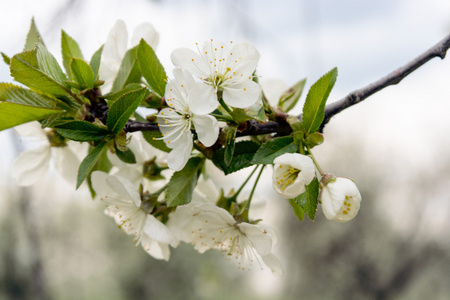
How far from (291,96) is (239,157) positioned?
7.4 inches

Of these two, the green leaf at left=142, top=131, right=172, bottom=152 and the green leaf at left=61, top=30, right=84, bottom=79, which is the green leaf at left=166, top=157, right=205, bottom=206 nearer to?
the green leaf at left=142, top=131, right=172, bottom=152

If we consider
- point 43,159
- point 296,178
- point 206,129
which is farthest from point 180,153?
point 43,159

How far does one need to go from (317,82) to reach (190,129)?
0.18 meters

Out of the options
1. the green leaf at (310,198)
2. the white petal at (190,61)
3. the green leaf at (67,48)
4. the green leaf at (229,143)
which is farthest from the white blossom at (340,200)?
the green leaf at (67,48)

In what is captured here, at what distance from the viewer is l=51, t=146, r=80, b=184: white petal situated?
2.57ft

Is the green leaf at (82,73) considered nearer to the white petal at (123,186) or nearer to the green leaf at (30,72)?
the green leaf at (30,72)

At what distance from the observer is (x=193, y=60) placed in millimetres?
578

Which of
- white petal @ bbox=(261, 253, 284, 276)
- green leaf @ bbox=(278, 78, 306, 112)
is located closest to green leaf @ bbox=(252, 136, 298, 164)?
green leaf @ bbox=(278, 78, 306, 112)

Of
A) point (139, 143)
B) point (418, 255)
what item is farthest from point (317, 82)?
point (418, 255)

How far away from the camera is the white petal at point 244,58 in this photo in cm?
56

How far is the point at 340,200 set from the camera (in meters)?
0.50

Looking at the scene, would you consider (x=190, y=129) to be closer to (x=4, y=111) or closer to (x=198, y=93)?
(x=198, y=93)

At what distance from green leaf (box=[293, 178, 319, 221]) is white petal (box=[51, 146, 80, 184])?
45cm

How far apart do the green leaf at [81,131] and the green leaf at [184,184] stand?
118mm
